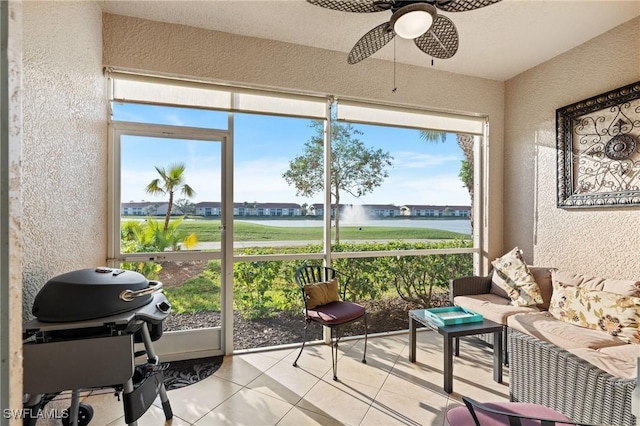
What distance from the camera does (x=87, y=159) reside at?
91.9 inches

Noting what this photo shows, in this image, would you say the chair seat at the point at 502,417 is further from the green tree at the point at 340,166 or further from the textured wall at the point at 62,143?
the textured wall at the point at 62,143

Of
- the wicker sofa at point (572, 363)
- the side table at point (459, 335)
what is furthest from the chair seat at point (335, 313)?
the wicker sofa at point (572, 363)

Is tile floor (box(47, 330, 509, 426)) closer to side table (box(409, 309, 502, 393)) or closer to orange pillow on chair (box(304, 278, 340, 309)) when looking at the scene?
side table (box(409, 309, 502, 393))

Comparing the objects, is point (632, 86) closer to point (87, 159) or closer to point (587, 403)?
point (587, 403)

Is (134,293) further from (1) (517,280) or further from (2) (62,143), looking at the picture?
(1) (517,280)

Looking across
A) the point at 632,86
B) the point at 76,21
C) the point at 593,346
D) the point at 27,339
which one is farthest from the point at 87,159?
the point at 632,86

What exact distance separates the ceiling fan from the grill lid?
1938 millimetres

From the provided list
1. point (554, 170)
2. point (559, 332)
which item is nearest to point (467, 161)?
point (554, 170)

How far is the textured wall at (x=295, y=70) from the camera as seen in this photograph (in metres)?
2.70

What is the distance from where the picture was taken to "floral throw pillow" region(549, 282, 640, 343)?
2203 millimetres

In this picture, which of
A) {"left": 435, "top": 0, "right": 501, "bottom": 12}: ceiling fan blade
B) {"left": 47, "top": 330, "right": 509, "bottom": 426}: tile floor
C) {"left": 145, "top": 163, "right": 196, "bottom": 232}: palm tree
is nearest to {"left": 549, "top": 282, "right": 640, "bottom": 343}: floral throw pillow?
{"left": 47, "top": 330, "right": 509, "bottom": 426}: tile floor

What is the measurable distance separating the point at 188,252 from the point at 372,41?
2.36m

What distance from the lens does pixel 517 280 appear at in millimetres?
3059

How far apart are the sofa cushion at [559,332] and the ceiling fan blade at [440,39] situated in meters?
2.23
